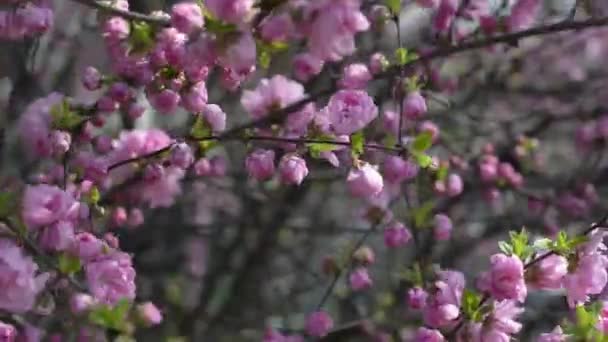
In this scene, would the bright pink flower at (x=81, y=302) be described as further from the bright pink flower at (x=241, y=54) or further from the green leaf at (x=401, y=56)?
the green leaf at (x=401, y=56)

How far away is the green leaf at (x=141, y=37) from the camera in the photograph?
149 centimetres

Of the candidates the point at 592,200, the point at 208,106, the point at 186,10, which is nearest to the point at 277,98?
the point at 208,106

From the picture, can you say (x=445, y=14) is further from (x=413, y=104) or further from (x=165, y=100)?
(x=165, y=100)

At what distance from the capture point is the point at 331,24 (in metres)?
1.07

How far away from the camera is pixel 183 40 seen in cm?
144

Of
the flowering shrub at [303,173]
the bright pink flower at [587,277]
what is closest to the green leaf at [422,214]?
the flowering shrub at [303,173]

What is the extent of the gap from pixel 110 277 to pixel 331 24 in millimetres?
561

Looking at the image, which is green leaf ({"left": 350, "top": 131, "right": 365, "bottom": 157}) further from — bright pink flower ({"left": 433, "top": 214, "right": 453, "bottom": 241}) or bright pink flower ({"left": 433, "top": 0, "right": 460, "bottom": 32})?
bright pink flower ({"left": 433, "top": 214, "right": 453, "bottom": 241})

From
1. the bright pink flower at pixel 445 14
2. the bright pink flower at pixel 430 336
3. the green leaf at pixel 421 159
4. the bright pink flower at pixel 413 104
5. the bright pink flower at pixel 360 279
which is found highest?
the bright pink flower at pixel 445 14

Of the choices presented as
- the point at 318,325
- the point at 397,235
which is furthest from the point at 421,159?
the point at 318,325

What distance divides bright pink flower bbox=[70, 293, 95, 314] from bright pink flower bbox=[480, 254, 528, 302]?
59 cm

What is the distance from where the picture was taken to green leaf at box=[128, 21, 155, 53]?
1.49 meters

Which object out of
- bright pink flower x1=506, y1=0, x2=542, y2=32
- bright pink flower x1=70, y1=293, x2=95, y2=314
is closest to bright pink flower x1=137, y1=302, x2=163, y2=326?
bright pink flower x1=70, y1=293, x2=95, y2=314

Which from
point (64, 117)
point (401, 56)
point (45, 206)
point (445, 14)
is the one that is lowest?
point (45, 206)
